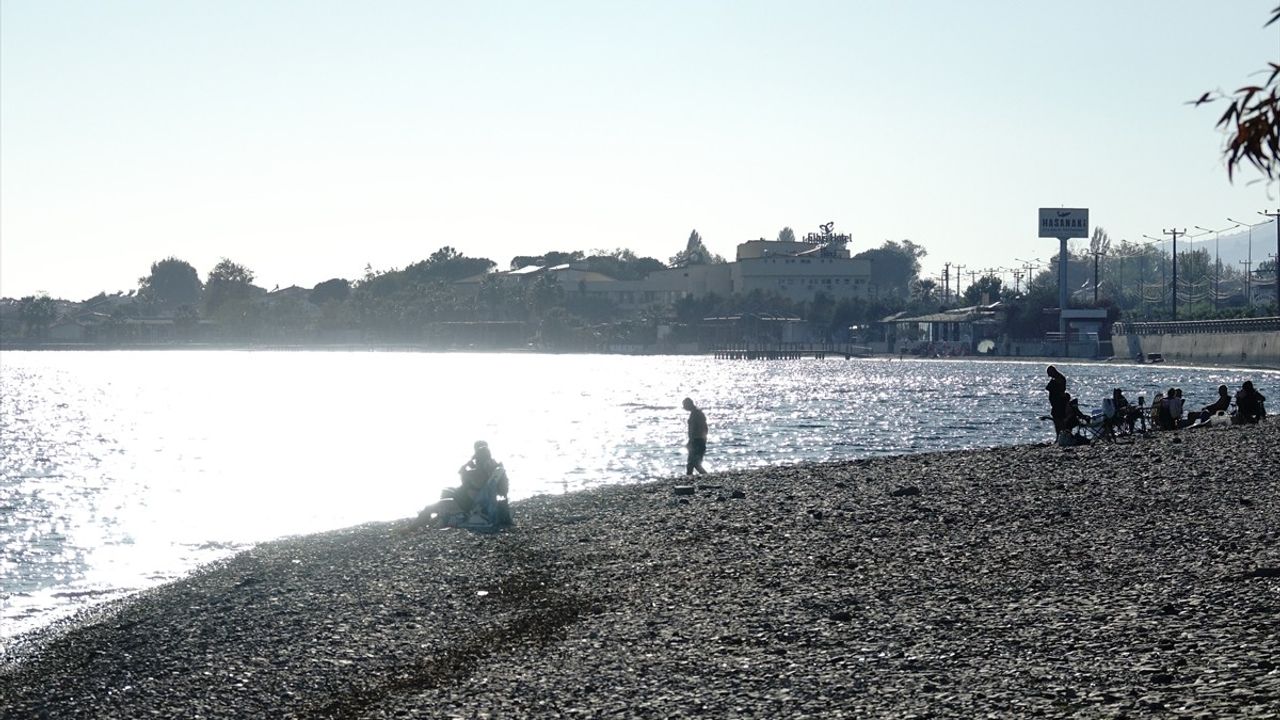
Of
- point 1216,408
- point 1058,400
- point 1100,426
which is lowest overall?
point 1100,426

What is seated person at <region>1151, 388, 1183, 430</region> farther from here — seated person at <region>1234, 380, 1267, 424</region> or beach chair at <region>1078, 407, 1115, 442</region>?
beach chair at <region>1078, 407, 1115, 442</region>

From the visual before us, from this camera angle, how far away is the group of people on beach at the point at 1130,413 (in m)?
33.6

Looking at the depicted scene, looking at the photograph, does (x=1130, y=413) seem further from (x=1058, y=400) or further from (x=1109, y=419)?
(x=1058, y=400)

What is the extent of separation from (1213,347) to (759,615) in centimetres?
14356

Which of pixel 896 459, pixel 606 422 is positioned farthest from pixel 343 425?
pixel 896 459

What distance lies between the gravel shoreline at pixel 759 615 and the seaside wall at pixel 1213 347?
378ft

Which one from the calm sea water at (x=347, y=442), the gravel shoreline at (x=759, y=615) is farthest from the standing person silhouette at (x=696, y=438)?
the calm sea water at (x=347, y=442)

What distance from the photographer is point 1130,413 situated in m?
36.1

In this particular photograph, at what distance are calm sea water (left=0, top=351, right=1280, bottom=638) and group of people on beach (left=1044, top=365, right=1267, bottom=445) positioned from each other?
1466cm

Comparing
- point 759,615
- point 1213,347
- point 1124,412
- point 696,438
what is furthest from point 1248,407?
point 1213,347

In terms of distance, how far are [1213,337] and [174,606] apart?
465 feet

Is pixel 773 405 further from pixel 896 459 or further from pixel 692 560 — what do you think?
pixel 692 560

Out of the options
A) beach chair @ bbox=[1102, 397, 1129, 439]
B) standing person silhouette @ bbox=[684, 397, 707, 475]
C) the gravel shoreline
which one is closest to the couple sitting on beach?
the gravel shoreline

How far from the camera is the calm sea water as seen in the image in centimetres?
3406
